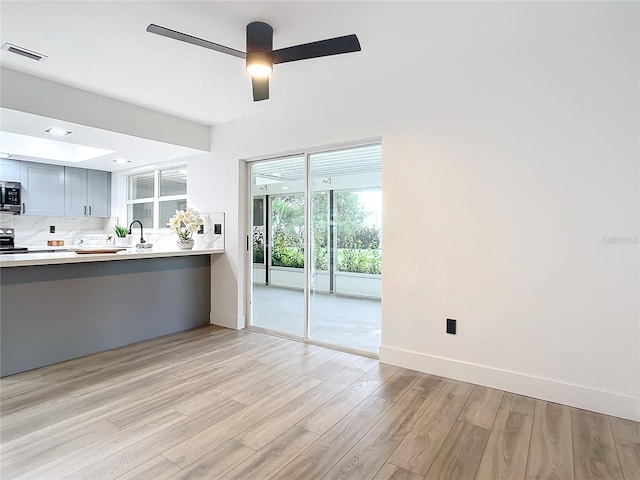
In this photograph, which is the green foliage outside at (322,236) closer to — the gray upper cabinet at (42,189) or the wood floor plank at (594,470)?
the wood floor plank at (594,470)

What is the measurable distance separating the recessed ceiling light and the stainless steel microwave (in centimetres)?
213

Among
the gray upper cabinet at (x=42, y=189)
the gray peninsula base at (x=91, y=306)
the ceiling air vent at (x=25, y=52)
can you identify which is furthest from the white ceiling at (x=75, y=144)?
the gray peninsula base at (x=91, y=306)

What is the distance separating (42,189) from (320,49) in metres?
5.37

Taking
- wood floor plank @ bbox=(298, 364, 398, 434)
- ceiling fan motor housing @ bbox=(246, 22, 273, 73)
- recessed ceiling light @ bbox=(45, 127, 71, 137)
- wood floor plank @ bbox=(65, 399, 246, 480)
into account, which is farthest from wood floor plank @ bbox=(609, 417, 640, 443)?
recessed ceiling light @ bbox=(45, 127, 71, 137)

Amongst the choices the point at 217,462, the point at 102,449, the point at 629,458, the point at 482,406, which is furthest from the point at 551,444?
the point at 102,449

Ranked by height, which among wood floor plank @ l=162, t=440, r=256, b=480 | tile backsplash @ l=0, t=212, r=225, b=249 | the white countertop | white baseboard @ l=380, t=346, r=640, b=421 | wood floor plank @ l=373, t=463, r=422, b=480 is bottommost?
wood floor plank @ l=373, t=463, r=422, b=480

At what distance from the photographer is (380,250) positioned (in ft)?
10.9

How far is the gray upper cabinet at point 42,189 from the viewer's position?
16.7ft

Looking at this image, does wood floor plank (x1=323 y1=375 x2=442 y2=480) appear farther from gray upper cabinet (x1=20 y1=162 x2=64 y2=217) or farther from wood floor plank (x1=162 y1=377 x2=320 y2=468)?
gray upper cabinet (x1=20 y1=162 x2=64 y2=217)

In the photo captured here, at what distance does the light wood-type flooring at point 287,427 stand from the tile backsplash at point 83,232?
6.04ft

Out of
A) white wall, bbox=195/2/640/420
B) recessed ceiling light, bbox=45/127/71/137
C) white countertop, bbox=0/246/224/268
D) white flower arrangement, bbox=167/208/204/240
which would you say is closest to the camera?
white wall, bbox=195/2/640/420

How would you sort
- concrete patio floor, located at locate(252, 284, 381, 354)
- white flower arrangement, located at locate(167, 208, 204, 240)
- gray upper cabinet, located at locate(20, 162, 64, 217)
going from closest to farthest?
concrete patio floor, located at locate(252, 284, 381, 354) → white flower arrangement, located at locate(167, 208, 204, 240) → gray upper cabinet, located at locate(20, 162, 64, 217)

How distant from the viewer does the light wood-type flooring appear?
5.59 ft

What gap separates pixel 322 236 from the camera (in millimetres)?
3717
